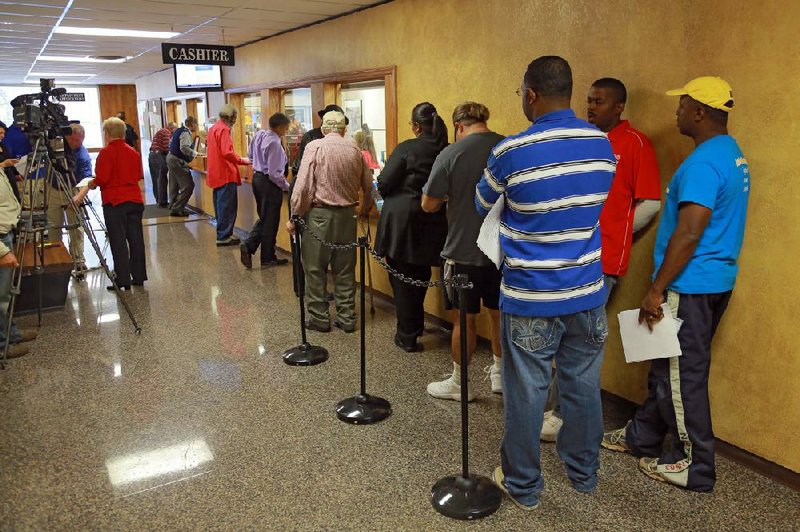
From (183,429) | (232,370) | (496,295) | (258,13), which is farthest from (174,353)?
(258,13)

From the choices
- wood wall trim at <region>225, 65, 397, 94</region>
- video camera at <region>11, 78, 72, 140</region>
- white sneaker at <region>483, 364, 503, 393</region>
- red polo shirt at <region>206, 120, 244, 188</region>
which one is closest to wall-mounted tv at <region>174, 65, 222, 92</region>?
wood wall trim at <region>225, 65, 397, 94</region>

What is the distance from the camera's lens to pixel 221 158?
755 cm

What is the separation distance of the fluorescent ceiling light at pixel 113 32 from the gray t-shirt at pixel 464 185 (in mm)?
5081

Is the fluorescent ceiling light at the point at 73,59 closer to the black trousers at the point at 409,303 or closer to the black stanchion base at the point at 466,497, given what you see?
the black trousers at the point at 409,303

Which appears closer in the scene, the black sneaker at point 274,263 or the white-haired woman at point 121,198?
the white-haired woman at point 121,198

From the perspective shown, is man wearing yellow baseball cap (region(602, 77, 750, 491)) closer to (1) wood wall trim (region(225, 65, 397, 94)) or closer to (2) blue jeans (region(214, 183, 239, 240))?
(1) wood wall trim (region(225, 65, 397, 94))

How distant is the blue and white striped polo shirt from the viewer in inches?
80.7

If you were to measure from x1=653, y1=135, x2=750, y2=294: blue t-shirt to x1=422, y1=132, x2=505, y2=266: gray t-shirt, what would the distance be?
92 cm

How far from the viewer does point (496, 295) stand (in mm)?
3180

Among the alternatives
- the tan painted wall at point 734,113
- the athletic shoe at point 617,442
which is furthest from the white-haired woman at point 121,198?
the athletic shoe at point 617,442

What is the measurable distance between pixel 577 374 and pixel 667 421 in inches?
24.0

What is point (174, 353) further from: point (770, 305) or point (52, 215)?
point (770, 305)

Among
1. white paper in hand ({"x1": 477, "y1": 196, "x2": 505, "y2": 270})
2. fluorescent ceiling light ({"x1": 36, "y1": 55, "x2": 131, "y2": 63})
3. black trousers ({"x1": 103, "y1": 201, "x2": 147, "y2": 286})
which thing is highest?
fluorescent ceiling light ({"x1": 36, "y1": 55, "x2": 131, "y2": 63})

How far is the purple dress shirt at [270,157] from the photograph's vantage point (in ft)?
21.1
